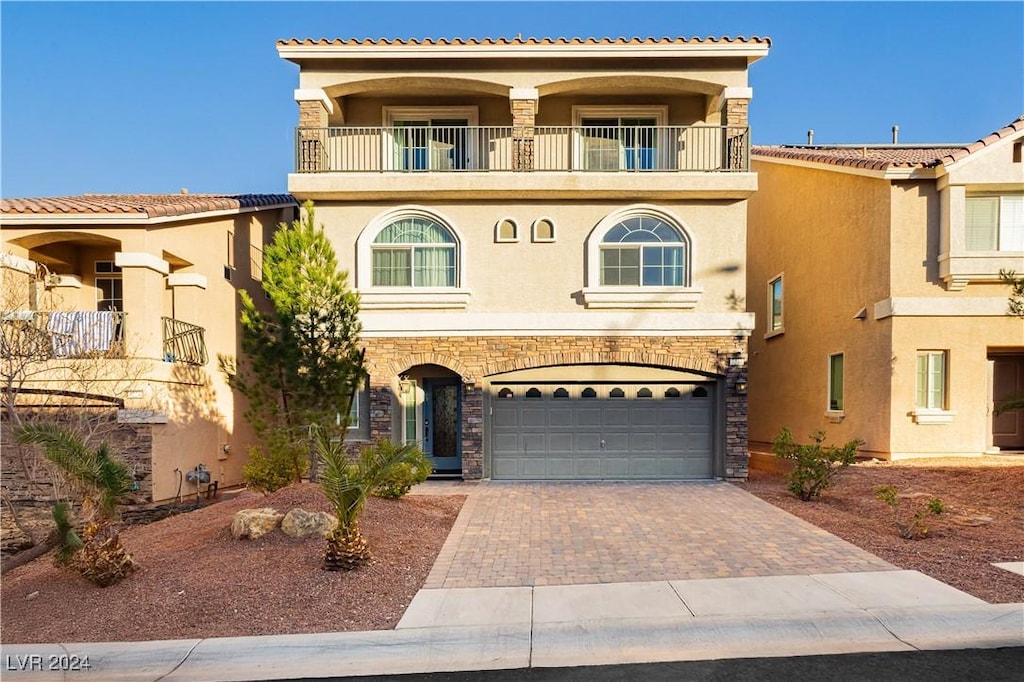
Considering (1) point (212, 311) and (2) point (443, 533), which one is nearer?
(2) point (443, 533)

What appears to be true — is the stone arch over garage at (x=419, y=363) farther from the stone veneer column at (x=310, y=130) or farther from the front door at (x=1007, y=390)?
the front door at (x=1007, y=390)

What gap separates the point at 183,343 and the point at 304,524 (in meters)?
Result: 7.91

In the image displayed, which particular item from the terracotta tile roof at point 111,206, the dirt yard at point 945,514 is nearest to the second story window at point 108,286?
the terracotta tile roof at point 111,206

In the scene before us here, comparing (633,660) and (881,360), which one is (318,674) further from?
(881,360)

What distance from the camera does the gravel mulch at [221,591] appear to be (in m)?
5.65

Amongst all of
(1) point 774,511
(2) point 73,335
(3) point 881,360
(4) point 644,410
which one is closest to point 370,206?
(2) point 73,335

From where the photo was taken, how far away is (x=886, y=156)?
49.9ft

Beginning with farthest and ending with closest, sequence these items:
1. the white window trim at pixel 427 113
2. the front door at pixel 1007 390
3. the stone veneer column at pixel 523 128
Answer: the white window trim at pixel 427 113 → the front door at pixel 1007 390 → the stone veneer column at pixel 523 128

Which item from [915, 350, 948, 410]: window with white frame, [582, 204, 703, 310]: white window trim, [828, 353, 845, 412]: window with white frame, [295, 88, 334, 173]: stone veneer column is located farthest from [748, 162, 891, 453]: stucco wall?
[295, 88, 334, 173]: stone veneer column

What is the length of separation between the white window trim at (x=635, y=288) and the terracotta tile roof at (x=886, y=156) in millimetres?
4710

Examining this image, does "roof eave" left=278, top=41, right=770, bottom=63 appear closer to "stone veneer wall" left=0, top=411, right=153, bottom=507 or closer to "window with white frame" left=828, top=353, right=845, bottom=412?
"window with white frame" left=828, top=353, right=845, bottom=412


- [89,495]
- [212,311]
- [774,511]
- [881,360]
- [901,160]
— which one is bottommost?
[774,511]

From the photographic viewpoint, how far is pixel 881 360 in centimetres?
1304

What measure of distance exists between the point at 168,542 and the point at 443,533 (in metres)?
3.80
